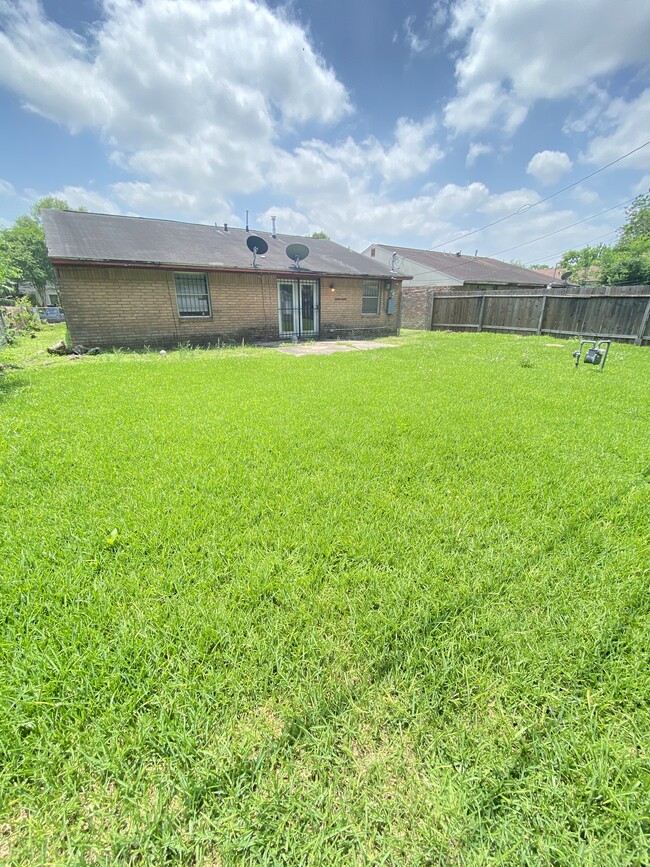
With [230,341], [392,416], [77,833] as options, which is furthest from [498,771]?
[230,341]

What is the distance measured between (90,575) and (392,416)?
3.39 m

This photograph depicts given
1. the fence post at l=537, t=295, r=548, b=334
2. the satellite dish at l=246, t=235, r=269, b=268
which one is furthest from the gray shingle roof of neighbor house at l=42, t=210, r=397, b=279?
the fence post at l=537, t=295, r=548, b=334

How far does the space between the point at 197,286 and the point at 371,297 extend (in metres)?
7.09

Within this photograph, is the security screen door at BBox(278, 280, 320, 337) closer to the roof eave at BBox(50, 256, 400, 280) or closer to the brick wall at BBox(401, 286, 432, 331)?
the roof eave at BBox(50, 256, 400, 280)

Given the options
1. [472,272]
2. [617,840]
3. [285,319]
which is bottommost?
[617,840]

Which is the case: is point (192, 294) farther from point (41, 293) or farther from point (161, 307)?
point (41, 293)

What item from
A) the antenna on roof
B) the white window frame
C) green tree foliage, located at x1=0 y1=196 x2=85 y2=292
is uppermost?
green tree foliage, located at x1=0 y1=196 x2=85 y2=292

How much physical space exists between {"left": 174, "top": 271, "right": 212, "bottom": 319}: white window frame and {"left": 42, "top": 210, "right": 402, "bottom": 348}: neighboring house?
30mm

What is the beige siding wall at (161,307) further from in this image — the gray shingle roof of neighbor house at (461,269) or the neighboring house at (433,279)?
the gray shingle roof of neighbor house at (461,269)

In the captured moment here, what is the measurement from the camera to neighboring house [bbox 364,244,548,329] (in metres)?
17.8

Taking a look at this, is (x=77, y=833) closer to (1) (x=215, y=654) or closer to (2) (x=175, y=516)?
(1) (x=215, y=654)

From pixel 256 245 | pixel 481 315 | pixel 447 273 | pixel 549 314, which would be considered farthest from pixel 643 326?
pixel 447 273

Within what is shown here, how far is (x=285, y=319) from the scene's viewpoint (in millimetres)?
12781

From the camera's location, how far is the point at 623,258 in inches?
1059
